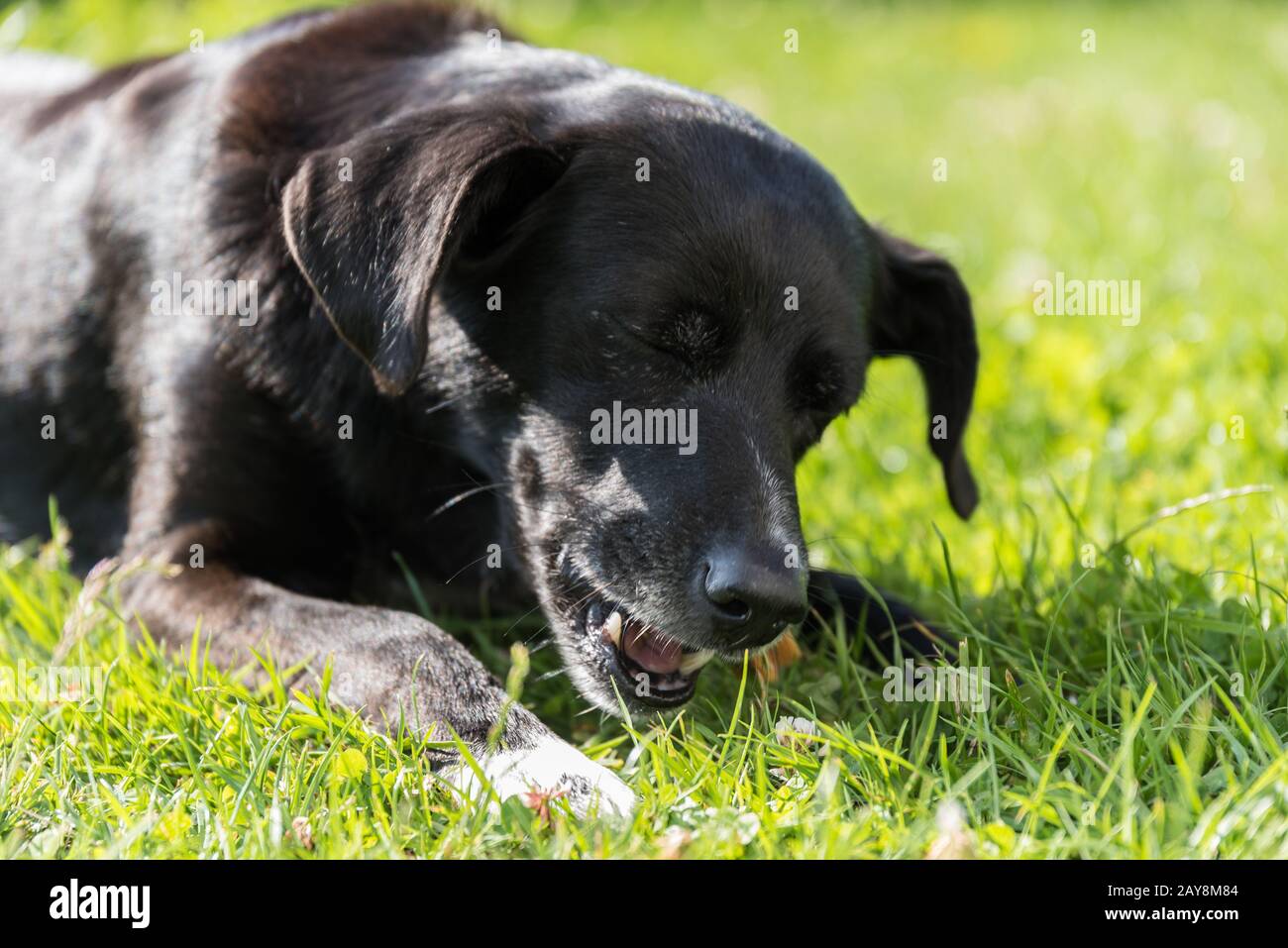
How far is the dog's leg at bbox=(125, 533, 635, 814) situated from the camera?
240 centimetres

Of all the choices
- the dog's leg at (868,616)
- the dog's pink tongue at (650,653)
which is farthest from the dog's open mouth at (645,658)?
the dog's leg at (868,616)

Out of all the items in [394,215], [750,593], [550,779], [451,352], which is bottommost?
[550,779]

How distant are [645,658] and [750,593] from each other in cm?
39

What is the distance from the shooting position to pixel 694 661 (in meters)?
2.71

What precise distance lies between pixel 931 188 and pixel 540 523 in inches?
203

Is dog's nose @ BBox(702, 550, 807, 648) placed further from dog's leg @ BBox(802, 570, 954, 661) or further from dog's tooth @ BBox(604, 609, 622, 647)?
dog's leg @ BBox(802, 570, 954, 661)

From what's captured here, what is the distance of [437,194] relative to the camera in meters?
2.56

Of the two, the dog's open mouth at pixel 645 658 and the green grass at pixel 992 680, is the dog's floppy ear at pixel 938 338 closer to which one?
the green grass at pixel 992 680

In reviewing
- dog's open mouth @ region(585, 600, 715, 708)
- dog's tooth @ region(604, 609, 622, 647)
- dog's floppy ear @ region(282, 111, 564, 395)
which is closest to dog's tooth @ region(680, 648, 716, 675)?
dog's open mouth @ region(585, 600, 715, 708)

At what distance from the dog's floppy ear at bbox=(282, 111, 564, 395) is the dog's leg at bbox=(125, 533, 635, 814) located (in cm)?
48

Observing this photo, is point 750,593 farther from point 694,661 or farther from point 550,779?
point 550,779

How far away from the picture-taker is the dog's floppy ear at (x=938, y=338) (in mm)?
3354

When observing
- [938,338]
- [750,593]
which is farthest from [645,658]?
[938,338]
